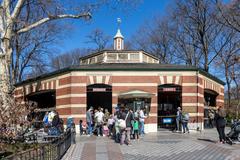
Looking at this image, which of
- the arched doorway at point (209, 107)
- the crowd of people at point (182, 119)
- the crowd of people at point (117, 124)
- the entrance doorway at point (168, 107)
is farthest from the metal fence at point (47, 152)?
the arched doorway at point (209, 107)

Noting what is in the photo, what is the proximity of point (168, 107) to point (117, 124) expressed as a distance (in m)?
11.7

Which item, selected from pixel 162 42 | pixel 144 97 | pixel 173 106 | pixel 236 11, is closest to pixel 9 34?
pixel 144 97

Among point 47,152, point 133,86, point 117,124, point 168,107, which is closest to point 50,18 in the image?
point 117,124

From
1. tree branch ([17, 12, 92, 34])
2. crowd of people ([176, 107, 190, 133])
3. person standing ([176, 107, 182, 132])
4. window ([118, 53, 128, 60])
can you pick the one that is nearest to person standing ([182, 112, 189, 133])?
crowd of people ([176, 107, 190, 133])

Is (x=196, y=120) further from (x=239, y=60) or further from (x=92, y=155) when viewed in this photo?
(x=92, y=155)

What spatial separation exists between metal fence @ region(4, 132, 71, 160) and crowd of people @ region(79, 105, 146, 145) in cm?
423

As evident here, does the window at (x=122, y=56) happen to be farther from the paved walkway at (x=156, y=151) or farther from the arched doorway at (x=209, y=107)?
the paved walkway at (x=156, y=151)

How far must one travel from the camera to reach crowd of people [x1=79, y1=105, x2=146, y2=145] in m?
19.1

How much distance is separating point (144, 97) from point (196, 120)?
4.20m

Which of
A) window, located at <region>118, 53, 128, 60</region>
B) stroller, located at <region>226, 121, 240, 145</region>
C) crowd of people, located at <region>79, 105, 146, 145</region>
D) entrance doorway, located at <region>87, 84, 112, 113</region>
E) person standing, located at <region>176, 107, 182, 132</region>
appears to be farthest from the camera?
window, located at <region>118, 53, 128, 60</region>

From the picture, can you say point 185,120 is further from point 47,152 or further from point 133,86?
point 47,152

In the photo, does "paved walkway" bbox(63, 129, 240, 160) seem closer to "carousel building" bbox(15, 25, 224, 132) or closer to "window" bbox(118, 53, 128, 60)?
"carousel building" bbox(15, 25, 224, 132)

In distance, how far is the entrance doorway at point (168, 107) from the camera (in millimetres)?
29141

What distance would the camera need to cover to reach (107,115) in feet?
82.0
